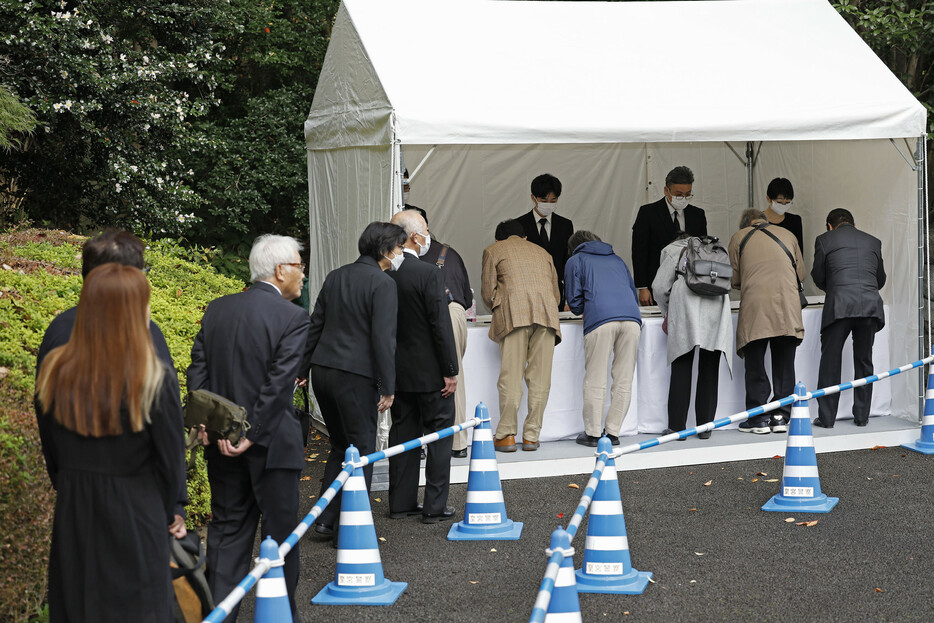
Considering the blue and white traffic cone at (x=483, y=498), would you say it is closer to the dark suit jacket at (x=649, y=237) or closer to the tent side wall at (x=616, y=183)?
the dark suit jacket at (x=649, y=237)

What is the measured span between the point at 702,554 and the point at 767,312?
2.93 meters

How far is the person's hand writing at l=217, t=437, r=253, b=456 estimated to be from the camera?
4.15 m

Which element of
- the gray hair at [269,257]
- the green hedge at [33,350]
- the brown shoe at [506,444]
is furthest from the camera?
the brown shoe at [506,444]

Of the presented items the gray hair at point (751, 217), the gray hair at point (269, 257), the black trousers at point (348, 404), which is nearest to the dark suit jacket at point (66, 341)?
the gray hair at point (269, 257)

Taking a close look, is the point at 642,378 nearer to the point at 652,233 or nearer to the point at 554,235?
the point at 652,233

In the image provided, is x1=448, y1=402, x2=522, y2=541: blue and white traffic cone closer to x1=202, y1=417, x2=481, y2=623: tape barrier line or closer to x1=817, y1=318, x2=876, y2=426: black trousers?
x1=202, y1=417, x2=481, y2=623: tape barrier line

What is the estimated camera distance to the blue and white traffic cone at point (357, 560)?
4.89 m

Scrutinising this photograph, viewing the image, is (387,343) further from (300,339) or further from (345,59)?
(345,59)

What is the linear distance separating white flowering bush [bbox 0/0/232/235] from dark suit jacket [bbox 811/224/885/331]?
245 inches

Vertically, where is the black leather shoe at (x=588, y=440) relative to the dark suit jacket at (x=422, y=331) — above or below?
below

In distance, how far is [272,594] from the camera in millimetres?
3453

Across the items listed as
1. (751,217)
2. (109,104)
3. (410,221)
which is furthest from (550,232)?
(109,104)

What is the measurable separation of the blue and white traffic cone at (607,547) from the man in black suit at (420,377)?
57.7 inches

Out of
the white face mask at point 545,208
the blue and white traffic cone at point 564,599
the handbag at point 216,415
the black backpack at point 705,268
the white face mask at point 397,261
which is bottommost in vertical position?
the blue and white traffic cone at point 564,599
